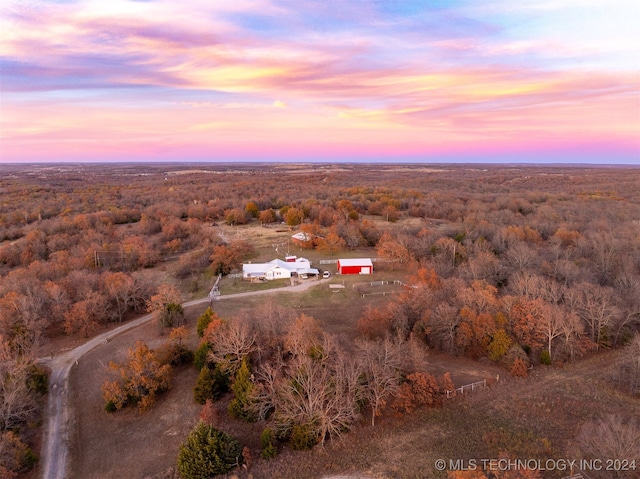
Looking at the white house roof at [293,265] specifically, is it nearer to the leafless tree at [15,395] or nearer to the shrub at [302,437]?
the leafless tree at [15,395]

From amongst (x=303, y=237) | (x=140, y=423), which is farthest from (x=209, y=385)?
(x=303, y=237)

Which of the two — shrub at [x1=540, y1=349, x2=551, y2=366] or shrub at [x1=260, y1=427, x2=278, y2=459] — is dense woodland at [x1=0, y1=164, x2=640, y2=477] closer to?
shrub at [x1=540, y1=349, x2=551, y2=366]

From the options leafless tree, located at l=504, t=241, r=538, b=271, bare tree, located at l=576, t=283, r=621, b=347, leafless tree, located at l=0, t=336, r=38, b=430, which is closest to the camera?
leafless tree, located at l=0, t=336, r=38, b=430

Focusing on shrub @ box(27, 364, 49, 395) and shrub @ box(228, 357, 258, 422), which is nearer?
shrub @ box(228, 357, 258, 422)

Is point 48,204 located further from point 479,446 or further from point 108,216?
A: point 479,446

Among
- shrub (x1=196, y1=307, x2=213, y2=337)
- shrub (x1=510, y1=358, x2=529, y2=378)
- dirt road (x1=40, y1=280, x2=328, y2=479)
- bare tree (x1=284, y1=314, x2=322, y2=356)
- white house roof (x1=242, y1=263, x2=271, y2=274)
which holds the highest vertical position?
bare tree (x1=284, y1=314, x2=322, y2=356)

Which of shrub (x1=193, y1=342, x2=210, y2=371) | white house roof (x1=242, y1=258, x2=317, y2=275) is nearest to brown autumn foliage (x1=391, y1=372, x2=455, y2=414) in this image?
shrub (x1=193, y1=342, x2=210, y2=371)

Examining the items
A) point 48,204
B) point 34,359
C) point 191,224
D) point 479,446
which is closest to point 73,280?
point 34,359

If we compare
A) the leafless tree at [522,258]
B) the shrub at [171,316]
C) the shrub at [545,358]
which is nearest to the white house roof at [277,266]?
the shrub at [171,316]
